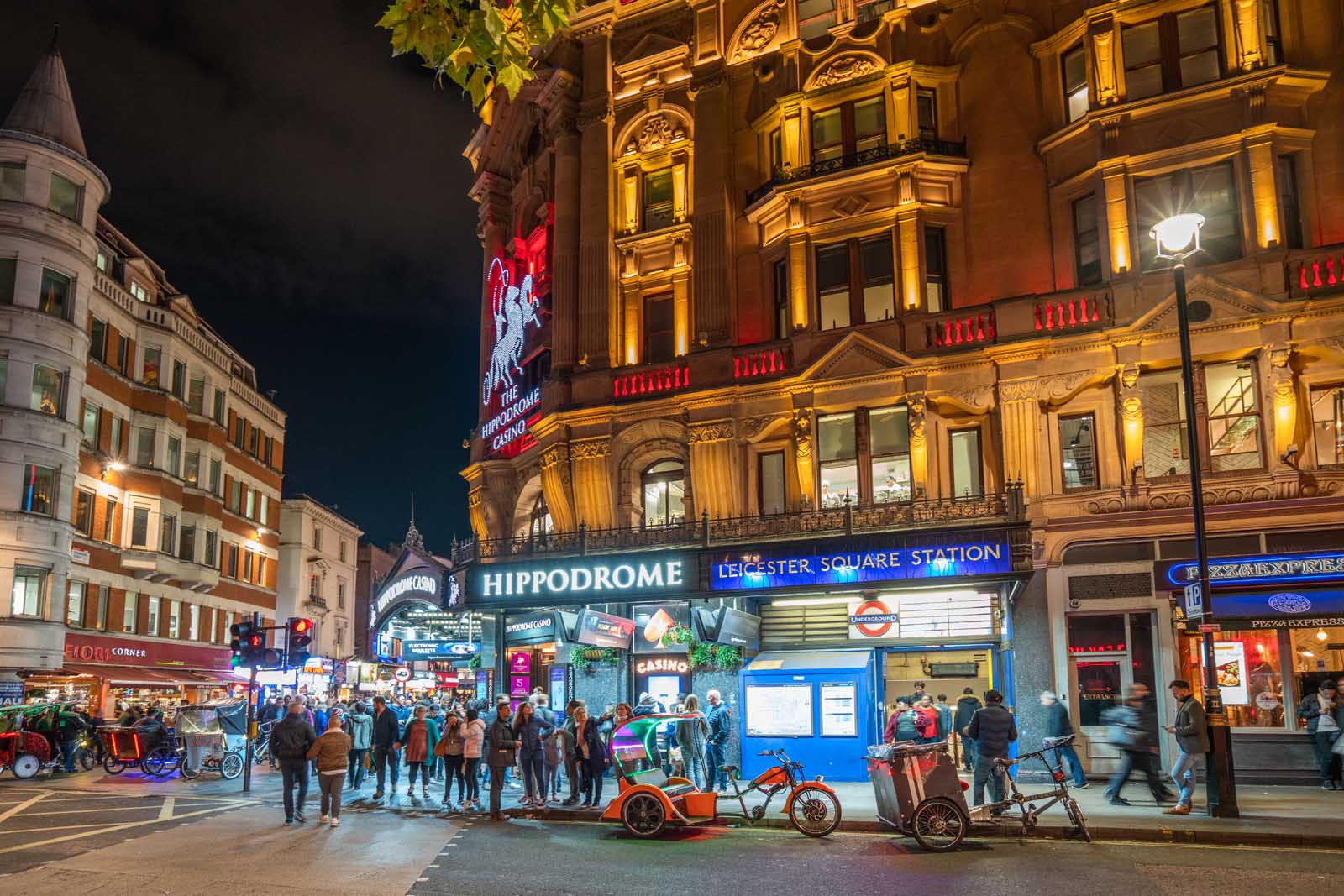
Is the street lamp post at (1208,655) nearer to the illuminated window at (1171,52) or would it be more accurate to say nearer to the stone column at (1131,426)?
the stone column at (1131,426)

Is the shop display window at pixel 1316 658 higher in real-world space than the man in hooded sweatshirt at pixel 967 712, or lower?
higher

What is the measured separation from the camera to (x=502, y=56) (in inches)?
307

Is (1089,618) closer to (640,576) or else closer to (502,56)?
(640,576)

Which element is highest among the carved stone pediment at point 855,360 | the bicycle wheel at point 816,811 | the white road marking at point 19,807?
the carved stone pediment at point 855,360

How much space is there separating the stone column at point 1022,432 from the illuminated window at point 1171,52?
6.64 meters

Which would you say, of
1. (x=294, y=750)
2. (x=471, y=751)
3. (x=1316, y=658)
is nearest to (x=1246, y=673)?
(x=1316, y=658)

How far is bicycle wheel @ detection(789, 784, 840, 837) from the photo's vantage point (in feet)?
47.6

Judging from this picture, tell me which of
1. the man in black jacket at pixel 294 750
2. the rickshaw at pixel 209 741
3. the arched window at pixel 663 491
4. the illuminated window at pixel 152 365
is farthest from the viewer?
the illuminated window at pixel 152 365

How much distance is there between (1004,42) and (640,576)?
1457cm

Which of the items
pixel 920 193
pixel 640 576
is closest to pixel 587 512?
pixel 640 576

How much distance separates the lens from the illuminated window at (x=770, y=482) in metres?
24.9

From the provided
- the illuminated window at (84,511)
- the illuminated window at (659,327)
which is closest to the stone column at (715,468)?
the illuminated window at (659,327)

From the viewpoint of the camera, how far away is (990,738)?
1553 cm

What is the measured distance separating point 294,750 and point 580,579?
841 centimetres
